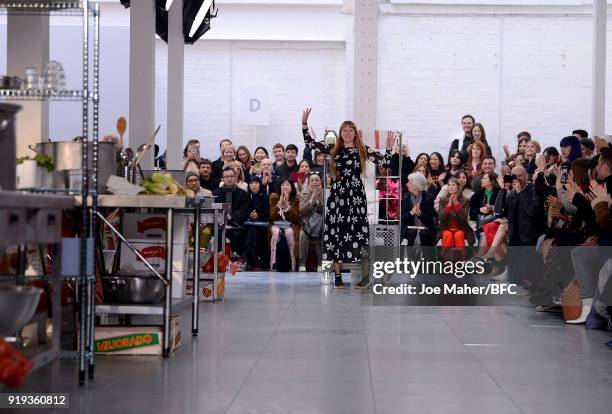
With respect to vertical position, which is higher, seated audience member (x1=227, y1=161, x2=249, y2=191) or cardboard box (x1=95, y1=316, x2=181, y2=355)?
seated audience member (x1=227, y1=161, x2=249, y2=191)

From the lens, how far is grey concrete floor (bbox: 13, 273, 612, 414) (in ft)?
A: 15.4

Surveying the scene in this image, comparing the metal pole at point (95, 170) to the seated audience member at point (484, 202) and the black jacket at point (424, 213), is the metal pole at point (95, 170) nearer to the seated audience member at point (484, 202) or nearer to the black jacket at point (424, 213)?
the black jacket at point (424, 213)

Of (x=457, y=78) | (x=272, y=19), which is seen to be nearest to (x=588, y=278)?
(x=457, y=78)

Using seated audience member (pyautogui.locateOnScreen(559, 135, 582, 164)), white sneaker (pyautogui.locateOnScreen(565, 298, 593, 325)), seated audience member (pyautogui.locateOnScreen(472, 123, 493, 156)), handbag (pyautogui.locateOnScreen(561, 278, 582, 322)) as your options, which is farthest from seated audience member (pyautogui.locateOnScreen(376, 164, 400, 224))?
white sneaker (pyautogui.locateOnScreen(565, 298, 593, 325))

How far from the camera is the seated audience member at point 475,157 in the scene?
14008 mm

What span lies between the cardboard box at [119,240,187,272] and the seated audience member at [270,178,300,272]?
21.5 feet

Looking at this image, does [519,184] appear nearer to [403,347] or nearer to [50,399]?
[403,347]

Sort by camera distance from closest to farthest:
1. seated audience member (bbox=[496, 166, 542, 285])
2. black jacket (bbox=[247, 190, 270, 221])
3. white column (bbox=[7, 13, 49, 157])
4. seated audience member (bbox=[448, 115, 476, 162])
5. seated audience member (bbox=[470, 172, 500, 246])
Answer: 1. white column (bbox=[7, 13, 49, 157])
2. seated audience member (bbox=[496, 166, 542, 285])
3. seated audience member (bbox=[470, 172, 500, 246])
4. black jacket (bbox=[247, 190, 270, 221])
5. seated audience member (bbox=[448, 115, 476, 162])

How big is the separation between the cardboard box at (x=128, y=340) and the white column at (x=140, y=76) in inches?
145

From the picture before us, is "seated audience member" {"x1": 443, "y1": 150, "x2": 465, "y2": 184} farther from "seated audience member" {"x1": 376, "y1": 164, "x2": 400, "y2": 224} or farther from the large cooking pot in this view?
the large cooking pot

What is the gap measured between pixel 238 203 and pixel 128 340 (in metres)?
7.49

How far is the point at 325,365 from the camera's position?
5766mm

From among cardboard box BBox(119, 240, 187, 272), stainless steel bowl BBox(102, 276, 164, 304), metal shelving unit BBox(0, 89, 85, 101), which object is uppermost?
metal shelving unit BBox(0, 89, 85, 101)

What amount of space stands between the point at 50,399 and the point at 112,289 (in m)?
1.63
